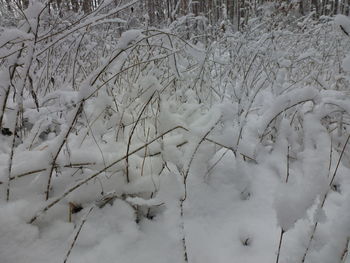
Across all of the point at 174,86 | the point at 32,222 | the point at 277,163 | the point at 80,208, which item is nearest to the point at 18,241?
the point at 32,222

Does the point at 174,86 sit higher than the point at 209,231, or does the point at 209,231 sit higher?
the point at 174,86

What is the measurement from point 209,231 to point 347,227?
0.30 meters

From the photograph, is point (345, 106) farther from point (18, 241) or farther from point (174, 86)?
point (174, 86)

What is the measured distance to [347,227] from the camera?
0.43 metres

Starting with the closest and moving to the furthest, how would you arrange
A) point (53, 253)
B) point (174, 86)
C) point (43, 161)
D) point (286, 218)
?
point (286, 218) → point (53, 253) → point (43, 161) → point (174, 86)

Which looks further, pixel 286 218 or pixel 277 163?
pixel 277 163

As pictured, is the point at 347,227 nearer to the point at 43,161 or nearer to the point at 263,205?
the point at 263,205

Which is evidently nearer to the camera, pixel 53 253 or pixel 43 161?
pixel 53 253

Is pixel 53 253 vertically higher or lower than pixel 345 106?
lower

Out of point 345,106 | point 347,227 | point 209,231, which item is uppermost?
point 345,106

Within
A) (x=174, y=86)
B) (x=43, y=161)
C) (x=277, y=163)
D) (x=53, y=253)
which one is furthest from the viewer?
(x=174, y=86)

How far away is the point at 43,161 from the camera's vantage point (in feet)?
2.18

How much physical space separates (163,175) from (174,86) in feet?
2.15

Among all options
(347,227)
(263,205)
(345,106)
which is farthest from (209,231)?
(345,106)
